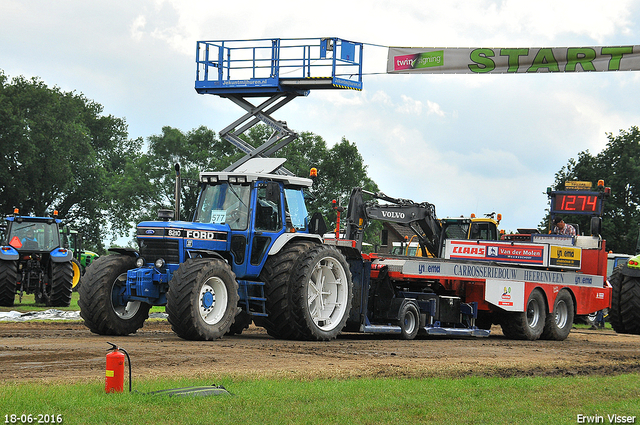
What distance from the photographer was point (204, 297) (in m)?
12.9

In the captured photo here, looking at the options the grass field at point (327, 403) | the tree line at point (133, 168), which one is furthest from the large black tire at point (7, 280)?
the tree line at point (133, 168)

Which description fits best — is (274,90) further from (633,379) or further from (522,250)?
(633,379)

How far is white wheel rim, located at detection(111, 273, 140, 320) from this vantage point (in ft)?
45.2

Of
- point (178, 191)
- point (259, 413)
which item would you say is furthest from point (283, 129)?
point (259, 413)

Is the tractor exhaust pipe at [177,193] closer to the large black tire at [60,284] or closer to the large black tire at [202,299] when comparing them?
the large black tire at [202,299]

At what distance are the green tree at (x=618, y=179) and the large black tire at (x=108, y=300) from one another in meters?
40.5

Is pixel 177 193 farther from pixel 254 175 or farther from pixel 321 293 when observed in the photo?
pixel 321 293

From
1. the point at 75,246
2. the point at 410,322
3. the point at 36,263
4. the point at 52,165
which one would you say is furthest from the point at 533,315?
the point at 52,165

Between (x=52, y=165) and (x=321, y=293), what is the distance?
4281cm

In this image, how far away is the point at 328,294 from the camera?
1505cm

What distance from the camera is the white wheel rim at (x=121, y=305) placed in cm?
1378

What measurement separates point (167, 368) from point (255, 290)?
444 centimetres

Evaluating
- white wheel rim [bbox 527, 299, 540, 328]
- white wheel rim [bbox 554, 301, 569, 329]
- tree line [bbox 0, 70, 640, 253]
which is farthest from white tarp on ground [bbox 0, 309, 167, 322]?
tree line [bbox 0, 70, 640, 253]

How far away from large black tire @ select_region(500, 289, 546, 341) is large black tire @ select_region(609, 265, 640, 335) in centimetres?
287
